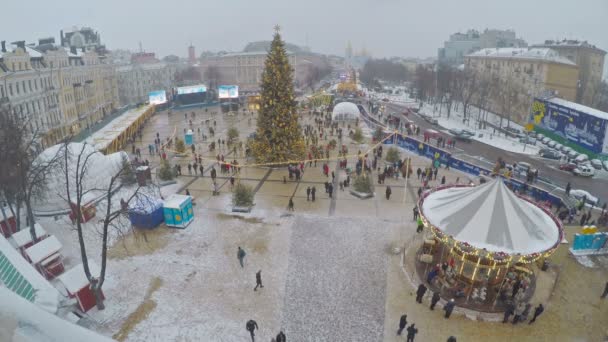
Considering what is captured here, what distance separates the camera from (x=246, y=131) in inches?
1697

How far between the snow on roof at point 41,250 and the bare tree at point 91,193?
1079 mm

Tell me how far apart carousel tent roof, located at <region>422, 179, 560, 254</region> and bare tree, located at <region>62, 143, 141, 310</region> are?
1130 centimetres

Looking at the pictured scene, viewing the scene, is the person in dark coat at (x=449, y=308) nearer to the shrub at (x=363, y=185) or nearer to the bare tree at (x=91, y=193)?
the shrub at (x=363, y=185)

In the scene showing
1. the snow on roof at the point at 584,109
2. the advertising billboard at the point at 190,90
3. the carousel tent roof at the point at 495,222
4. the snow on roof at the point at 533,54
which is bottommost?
the carousel tent roof at the point at 495,222

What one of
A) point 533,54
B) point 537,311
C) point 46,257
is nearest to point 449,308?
point 537,311

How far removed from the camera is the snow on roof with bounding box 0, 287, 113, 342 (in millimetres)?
2467

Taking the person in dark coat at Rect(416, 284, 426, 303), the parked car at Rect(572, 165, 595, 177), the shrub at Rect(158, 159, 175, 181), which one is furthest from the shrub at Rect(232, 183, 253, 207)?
the parked car at Rect(572, 165, 595, 177)

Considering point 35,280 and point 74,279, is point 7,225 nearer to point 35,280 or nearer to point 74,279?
point 74,279

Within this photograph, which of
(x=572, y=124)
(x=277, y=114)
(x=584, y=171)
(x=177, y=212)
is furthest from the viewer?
(x=572, y=124)

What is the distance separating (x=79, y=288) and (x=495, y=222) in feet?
48.1

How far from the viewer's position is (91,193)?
20.6 m

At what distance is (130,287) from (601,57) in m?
80.7

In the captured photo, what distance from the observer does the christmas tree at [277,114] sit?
26875 millimetres

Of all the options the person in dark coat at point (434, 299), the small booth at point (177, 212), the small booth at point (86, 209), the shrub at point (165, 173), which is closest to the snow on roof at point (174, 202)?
the small booth at point (177, 212)
